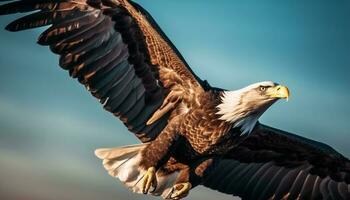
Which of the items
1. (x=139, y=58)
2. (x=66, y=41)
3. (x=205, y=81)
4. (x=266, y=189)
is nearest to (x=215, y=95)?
(x=205, y=81)

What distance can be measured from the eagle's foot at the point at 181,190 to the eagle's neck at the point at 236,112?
90cm

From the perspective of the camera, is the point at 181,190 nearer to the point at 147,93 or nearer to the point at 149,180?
the point at 149,180

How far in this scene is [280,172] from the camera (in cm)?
1045

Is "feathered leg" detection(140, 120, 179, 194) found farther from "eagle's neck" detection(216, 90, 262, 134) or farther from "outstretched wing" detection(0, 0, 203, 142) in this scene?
"eagle's neck" detection(216, 90, 262, 134)

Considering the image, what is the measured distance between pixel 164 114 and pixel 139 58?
2.29ft

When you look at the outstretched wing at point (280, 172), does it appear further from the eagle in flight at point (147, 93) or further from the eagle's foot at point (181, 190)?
the eagle's foot at point (181, 190)

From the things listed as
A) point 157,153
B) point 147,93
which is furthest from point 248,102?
point 147,93

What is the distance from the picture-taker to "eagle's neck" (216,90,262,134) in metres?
8.34

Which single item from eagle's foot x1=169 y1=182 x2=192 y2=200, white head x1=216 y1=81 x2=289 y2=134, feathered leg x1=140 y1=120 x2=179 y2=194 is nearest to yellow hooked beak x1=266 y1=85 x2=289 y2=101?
white head x1=216 y1=81 x2=289 y2=134

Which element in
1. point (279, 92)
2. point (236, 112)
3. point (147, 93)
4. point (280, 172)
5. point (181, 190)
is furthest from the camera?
point (280, 172)

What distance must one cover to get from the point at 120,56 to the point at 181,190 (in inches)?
65.0

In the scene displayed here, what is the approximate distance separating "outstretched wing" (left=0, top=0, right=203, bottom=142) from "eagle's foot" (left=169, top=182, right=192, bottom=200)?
2.08 feet

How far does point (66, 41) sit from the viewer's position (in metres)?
8.53

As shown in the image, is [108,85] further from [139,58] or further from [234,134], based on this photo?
[234,134]
